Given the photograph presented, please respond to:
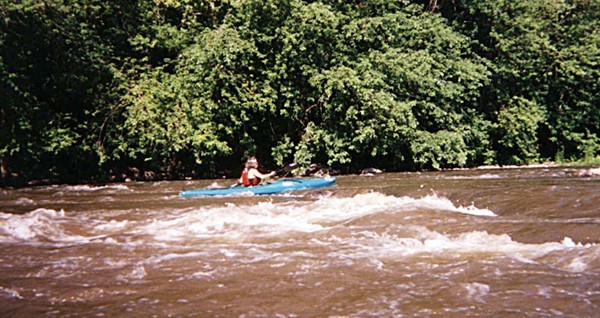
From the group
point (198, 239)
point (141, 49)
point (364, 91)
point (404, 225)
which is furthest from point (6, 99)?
point (404, 225)

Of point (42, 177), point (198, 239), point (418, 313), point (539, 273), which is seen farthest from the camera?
point (42, 177)

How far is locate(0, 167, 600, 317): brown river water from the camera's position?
356 cm

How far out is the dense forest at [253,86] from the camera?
13.9m

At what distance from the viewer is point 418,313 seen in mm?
3342

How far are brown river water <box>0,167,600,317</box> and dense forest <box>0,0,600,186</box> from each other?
19.9 ft

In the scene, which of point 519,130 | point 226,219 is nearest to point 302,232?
point 226,219

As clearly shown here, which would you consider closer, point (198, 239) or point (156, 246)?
point (156, 246)

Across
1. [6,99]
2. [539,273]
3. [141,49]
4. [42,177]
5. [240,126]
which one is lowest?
[539,273]

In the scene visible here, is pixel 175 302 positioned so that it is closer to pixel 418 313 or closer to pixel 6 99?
pixel 418 313

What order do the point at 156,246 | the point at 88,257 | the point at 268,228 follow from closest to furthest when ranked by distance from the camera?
the point at 88,257
the point at 156,246
the point at 268,228

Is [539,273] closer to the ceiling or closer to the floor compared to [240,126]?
closer to the floor

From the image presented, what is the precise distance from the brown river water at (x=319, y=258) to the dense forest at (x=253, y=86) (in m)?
6.08

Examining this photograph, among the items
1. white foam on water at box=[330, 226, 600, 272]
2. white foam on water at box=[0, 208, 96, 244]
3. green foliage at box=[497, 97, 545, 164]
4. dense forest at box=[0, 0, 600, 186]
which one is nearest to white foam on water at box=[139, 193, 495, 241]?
white foam on water at box=[0, 208, 96, 244]

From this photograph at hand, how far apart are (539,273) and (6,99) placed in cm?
1351
